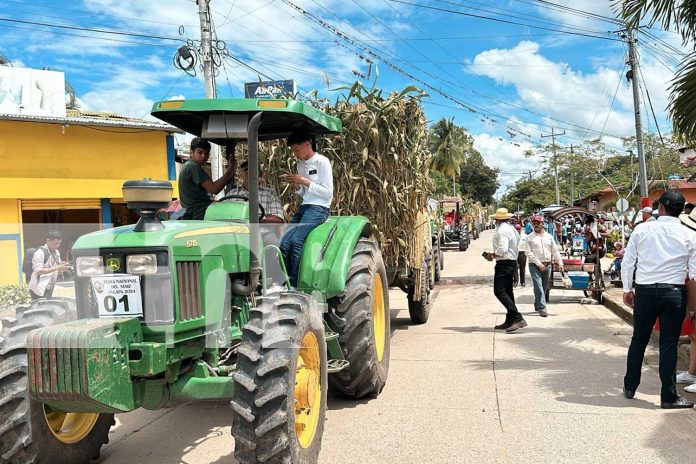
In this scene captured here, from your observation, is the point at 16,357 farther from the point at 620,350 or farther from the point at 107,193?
the point at 107,193

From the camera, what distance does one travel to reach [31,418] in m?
3.46

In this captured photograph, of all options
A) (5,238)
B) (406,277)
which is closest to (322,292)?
(406,277)

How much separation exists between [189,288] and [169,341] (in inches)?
14.2

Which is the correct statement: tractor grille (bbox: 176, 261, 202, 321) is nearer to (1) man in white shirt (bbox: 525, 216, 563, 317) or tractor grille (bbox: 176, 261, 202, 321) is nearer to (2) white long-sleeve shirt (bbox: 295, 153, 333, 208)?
(2) white long-sleeve shirt (bbox: 295, 153, 333, 208)

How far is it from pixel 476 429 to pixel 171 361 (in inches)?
97.6

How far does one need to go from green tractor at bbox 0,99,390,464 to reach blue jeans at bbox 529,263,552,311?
7112mm

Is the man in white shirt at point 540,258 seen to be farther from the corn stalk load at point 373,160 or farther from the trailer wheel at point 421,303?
the corn stalk load at point 373,160

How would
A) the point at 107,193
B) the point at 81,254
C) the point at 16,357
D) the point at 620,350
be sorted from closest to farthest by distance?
1. the point at 16,357
2. the point at 81,254
3. the point at 620,350
4. the point at 107,193

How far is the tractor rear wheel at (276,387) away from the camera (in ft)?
11.1

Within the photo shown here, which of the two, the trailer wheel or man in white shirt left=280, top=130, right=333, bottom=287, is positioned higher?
man in white shirt left=280, top=130, right=333, bottom=287

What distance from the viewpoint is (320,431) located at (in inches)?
159

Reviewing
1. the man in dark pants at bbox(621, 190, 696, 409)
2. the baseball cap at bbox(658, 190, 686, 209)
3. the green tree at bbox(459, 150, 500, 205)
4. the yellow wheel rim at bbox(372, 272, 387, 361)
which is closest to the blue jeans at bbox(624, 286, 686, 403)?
the man in dark pants at bbox(621, 190, 696, 409)

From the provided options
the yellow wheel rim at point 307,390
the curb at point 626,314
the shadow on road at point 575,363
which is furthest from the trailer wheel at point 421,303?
the yellow wheel rim at point 307,390

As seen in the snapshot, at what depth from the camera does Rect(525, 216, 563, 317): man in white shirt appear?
1060 cm
